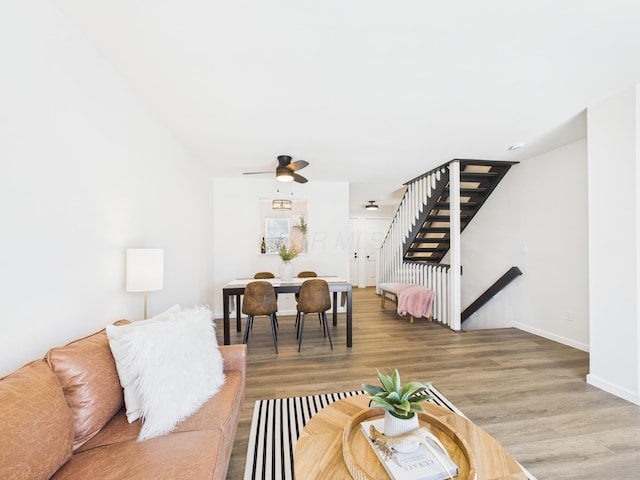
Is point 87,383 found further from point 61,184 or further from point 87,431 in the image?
point 61,184

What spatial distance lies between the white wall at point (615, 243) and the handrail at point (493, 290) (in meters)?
1.73

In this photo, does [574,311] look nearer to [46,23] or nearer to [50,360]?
[50,360]

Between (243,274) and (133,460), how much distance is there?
159 inches

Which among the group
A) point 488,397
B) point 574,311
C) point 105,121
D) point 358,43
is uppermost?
point 358,43

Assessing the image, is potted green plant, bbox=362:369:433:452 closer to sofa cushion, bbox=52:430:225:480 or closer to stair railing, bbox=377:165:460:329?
sofa cushion, bbox=52:430:225:480

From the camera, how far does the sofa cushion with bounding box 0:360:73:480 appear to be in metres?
0.80

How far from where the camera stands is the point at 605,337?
95.7 inches

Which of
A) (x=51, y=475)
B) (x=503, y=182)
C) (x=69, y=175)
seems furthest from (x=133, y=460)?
(x=503, y=182)

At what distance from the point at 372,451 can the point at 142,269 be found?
5.91 feet

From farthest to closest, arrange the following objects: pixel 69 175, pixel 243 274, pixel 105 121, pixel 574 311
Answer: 1. pixel 243 274
2. pixel 574 311
3. pixel 105 121
4. pixel 69 175

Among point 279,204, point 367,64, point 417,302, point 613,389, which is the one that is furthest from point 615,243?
point 279,204

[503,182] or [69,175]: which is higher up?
[503,182]

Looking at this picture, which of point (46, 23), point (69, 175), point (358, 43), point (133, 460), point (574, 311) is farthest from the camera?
point (574, 311)

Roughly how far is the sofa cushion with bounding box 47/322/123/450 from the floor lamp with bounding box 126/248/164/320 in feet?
2.07
